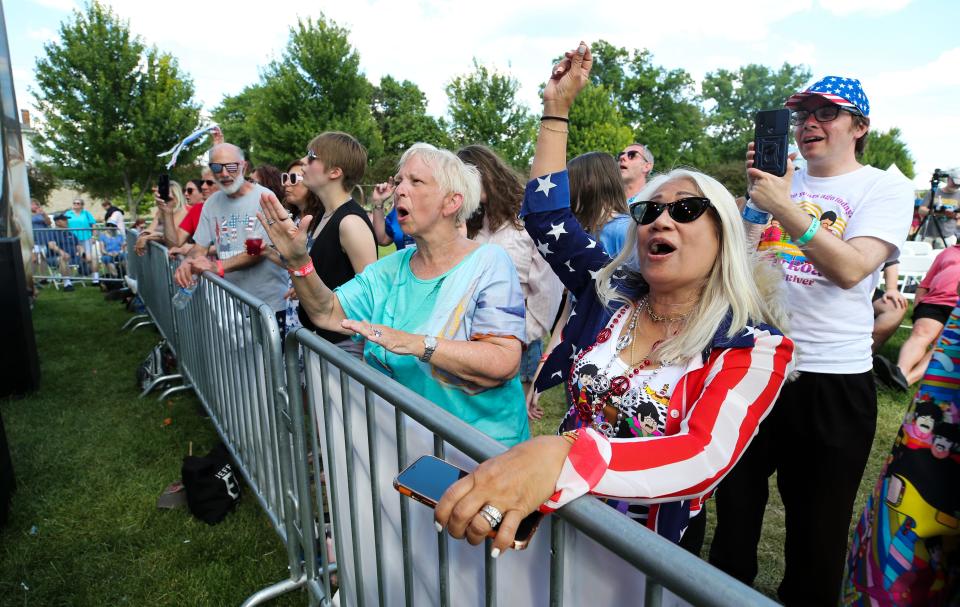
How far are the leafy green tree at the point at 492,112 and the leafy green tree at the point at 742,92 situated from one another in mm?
33699

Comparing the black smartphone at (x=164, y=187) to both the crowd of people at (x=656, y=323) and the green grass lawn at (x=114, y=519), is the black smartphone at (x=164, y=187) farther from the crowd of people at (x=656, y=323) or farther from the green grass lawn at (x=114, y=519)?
the crowd of people at (x=656, y=323)

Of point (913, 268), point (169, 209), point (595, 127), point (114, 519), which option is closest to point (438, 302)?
point (114, 519)

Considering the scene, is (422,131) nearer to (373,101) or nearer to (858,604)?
(373,101)

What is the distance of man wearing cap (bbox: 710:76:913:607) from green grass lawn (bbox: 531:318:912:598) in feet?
2.42

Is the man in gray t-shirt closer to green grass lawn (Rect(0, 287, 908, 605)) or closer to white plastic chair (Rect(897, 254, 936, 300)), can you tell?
green grass lawn (Rect(0, 287, 908, 605))

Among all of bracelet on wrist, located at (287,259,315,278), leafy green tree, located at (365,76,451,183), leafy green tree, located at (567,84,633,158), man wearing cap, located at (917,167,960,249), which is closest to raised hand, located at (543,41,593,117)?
bracelet on wrist, located at (287,259,315,278)

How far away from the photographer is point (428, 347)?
6.13 feet

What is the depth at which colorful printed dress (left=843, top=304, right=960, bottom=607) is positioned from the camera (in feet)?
2.99

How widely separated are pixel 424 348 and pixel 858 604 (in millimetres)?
1275

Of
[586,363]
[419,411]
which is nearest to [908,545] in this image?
[586,363]

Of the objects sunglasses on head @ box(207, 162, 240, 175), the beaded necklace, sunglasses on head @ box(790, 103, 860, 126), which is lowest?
the beaded necklace

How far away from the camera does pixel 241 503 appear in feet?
11.5

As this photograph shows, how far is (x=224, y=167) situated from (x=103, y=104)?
29.8 meters

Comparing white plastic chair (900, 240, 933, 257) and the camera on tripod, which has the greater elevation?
the camera on tripod
